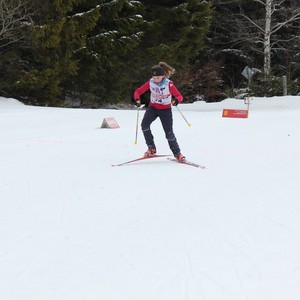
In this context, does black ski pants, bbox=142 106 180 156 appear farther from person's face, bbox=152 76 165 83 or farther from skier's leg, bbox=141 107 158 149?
person's face, bbox=152 76 165 83

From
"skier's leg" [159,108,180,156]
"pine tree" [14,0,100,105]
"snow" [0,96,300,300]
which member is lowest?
"snow" [0,96,300,300]

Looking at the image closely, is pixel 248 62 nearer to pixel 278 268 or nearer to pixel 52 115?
pixel 52 115

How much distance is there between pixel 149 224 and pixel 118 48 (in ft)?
54.3

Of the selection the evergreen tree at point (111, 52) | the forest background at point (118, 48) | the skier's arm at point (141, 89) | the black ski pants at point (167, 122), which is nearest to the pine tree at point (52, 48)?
the forest background at point (118, 48)

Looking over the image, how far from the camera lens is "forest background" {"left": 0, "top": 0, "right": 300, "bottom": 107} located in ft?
53.1

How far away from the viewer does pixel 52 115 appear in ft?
43.0

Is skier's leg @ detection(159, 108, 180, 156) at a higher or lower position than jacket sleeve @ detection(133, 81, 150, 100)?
lower

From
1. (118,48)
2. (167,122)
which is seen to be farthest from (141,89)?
(118,48)

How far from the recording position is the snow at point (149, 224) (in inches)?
111

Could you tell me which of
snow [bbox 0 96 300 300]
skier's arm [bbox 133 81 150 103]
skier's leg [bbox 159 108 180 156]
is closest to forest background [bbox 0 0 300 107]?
snow [bbox 0 96 300 300]

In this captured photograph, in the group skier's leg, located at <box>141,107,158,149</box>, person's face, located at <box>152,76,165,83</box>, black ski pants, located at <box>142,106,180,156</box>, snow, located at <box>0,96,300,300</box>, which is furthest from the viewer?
skier's leg, located at <box>141,107,158,149</box>

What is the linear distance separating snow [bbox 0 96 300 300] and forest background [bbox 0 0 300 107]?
9.31 metres

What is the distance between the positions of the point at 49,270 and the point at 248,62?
27.7m

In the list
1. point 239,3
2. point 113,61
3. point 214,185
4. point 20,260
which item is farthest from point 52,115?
point 239,3
